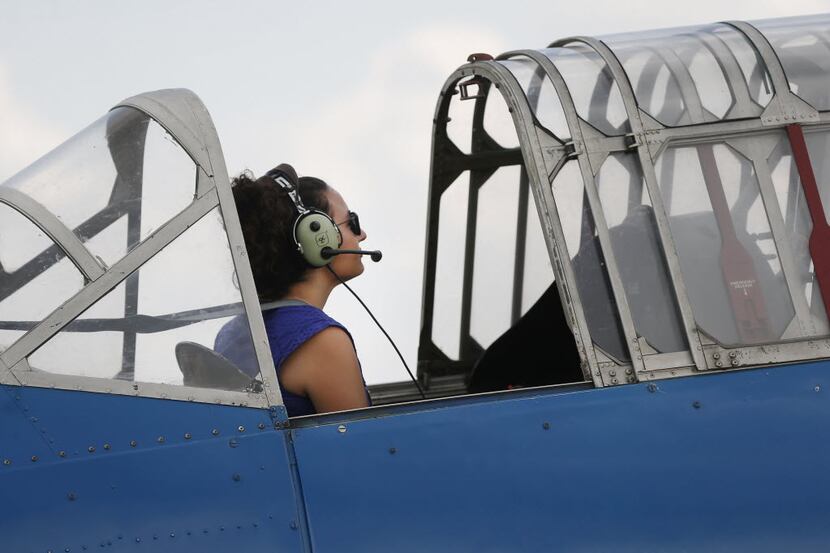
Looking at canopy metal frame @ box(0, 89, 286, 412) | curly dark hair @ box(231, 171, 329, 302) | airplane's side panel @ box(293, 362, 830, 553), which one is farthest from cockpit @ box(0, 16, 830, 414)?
curly dark hair @ box(231, 171, 329, 302)

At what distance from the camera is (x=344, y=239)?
13.6ft

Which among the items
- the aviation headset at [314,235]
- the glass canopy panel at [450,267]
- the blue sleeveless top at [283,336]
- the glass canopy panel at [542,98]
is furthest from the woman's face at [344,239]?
the glass canopy panel at [450,267]

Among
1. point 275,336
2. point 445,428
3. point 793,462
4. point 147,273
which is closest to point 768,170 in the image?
point 793,462

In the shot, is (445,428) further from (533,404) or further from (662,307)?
(662,307)

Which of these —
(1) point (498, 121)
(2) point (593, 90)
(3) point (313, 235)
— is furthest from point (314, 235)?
(1) point (498, 121)

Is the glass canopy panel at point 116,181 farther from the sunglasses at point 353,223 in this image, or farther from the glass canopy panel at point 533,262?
the glass canopy panel at point 533,262

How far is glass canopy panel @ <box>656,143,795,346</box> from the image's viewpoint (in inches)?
141

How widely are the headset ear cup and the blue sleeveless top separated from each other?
0.19 m

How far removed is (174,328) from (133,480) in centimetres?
50

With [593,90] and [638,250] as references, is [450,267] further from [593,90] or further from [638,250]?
[638,250]

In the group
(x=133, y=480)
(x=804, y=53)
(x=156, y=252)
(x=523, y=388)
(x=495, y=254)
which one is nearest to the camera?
(x=133, y=480)

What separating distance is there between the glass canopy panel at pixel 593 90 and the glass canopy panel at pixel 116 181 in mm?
1396

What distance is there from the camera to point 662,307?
3568 millimetres

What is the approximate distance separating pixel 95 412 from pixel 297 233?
1089 mm
